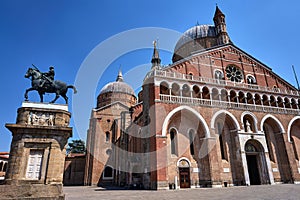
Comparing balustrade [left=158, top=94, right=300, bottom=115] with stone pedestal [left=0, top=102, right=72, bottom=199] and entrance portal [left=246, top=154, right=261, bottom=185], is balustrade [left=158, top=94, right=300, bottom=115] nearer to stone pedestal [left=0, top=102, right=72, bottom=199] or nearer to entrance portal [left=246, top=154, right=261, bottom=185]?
entrance portal [left=246, top=154, right=261, bottom=185]

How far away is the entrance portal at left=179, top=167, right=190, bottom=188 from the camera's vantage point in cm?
1777

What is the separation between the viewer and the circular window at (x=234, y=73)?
976 inches

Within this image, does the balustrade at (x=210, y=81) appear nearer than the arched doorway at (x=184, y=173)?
No

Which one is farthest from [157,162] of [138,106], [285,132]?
[285,132]

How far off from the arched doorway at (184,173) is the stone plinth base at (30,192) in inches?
510

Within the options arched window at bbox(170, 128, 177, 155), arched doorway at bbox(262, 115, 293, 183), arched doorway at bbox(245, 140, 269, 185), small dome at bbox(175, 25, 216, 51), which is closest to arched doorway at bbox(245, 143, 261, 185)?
arched doorway at bbox(245, 140, 269, 185)

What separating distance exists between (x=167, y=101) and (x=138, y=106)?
1084cm

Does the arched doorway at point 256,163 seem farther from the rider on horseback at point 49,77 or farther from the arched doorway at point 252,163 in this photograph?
the rider on horseback at point 49,77

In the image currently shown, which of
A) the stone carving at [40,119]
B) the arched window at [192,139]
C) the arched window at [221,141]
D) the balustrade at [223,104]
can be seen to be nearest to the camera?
the stone carving at [40,119]

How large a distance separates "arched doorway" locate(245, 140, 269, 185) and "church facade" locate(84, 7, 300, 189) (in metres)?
0.09

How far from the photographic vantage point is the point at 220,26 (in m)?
32.2

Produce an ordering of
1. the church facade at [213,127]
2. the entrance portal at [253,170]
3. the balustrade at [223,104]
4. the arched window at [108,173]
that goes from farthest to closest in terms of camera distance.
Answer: the arched window at [108,173] < the entrance portal at [253,170] < the balustrade at [223,104] < the church facade at [213,127]

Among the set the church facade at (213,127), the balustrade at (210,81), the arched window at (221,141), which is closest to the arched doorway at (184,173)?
the church facade at (213,127)

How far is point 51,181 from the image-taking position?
25.0ft
